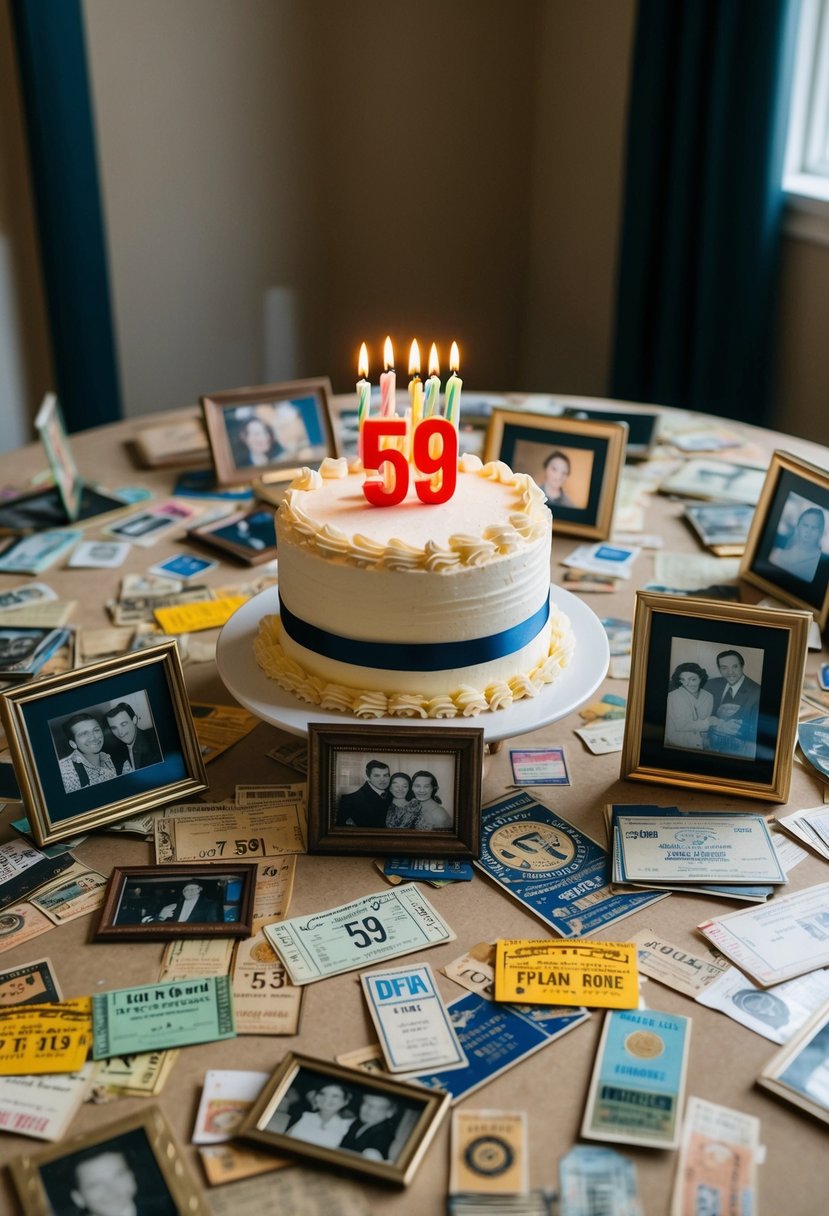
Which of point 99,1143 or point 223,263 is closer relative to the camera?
point 99,1143

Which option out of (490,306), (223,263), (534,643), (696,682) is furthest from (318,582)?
(490,306)

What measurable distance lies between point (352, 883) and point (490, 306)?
3295mm

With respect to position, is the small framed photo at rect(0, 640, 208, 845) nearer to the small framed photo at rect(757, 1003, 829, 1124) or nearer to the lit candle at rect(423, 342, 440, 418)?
the lit candle at rect(423, 342, 440, 418)

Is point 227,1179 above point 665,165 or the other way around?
the other way around

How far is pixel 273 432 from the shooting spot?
243 centimetres

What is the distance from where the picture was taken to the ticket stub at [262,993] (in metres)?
1.16

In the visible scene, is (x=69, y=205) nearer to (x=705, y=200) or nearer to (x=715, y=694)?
(x=705, y=200)

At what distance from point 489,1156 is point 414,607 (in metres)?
0.65

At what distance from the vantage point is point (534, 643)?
1555 mm

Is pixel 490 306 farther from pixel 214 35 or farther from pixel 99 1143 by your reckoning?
pixel 99 1143

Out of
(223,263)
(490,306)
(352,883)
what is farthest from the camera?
(490,306)

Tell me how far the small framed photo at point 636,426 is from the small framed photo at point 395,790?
1.34 meters

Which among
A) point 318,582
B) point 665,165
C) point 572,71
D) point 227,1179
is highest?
point 572,71

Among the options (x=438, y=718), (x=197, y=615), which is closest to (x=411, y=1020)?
(x=438, y=718)
